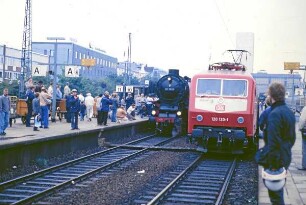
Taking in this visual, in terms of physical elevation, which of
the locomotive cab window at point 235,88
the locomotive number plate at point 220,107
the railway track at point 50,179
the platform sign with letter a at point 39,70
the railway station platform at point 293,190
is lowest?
the railway track at point 50,179

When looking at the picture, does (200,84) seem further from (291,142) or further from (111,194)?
(291,142)

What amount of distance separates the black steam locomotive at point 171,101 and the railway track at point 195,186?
8.67m

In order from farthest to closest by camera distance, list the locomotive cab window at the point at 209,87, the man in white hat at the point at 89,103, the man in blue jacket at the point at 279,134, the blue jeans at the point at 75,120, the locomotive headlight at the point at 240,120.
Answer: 1. the man in white hat at the point at 89,103
2. the blue jeans at the point at 75,120
3. the locomotive cab window at the point at 209,87
4. the locomotive headlight at the point at 240,120
5. the man in blue jacket at the point at 279,134

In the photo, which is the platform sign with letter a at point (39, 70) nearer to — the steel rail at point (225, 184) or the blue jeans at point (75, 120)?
the blue jeans at point (75, 120)

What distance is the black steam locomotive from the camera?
22625 millimetres

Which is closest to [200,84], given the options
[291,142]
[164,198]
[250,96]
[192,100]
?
[192,100]

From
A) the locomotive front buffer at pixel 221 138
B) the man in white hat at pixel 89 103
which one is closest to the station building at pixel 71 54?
the man in white hat at pixel 89 103

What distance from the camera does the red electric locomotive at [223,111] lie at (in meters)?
14.3

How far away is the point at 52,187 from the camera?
30.4 ft

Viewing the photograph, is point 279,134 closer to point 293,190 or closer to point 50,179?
point 293,190

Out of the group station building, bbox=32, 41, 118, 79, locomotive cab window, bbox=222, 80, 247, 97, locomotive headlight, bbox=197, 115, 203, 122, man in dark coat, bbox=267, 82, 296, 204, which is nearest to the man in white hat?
locomotive headlight, bbox=197, 115, 203, 122

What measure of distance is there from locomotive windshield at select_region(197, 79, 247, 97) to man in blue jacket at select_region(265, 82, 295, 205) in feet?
29.8

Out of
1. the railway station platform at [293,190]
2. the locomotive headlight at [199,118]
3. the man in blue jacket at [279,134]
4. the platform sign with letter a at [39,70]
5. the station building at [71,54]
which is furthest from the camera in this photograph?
the station building at [71,54]

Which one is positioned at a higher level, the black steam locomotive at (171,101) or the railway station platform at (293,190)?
the black steam locomotive at (171,101)
